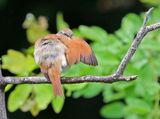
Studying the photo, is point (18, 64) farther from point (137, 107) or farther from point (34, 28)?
point (137, 107)

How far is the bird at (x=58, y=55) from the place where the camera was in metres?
2.08

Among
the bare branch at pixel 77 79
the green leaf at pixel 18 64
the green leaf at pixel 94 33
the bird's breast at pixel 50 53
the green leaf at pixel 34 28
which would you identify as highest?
the green leaf at pixel 34 28

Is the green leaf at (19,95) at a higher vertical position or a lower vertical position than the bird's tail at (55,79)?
higher

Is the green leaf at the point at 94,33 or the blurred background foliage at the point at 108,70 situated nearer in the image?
the blurred background foliage at the point at 108,70

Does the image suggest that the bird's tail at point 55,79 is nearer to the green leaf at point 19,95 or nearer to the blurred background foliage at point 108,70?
the blurred background foliage at point 108,70

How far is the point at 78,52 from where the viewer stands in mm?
2102

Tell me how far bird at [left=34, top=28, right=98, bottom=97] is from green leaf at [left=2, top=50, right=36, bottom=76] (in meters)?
0.84

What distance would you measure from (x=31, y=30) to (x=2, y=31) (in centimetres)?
228

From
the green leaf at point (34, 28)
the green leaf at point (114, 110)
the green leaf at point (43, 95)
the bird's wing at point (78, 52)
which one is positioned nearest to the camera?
the bird's wing at point (78, 52)

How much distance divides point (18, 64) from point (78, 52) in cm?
104

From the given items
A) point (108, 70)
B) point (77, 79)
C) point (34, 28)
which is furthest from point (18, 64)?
point (77, 79)

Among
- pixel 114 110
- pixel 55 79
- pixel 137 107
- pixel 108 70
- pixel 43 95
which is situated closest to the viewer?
pixel 55 79

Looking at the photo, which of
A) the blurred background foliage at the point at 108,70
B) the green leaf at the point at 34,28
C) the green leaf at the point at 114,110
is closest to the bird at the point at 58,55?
the blurred background foliage at the point at 108,70

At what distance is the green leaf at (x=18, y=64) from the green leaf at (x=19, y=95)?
68 millimetres
